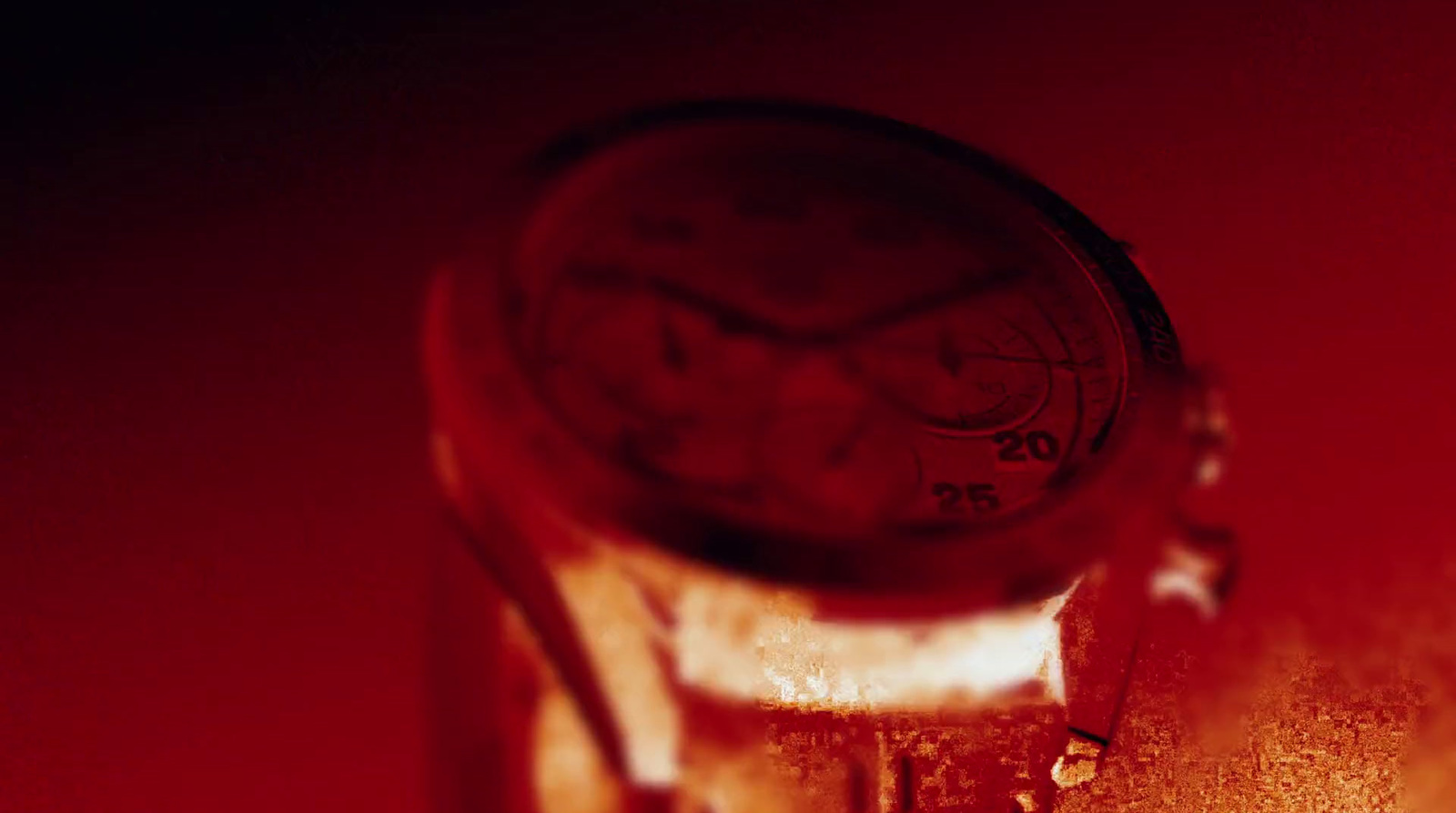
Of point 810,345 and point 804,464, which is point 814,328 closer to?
point 810,345

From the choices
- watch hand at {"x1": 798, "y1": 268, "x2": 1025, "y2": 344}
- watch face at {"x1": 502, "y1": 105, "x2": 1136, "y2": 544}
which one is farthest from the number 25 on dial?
watch hand at {"x1": 798, "y1": 268, "x2": 1025, "y2": 344}

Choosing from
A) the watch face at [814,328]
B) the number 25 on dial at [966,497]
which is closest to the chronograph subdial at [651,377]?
the watch face at [814,328]

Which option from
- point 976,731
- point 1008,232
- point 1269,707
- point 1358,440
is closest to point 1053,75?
point 1358,440

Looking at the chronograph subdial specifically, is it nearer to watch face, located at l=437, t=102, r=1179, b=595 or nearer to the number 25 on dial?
watch face, located at l=437, t=102, r=1179, b=595

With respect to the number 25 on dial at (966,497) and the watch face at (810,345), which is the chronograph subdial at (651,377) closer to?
the watch face at (810,345)

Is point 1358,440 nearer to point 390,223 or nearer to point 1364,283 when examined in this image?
point 1364,283

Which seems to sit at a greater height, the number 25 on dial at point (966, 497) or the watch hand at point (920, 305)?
the watch hand at point (920, 305)

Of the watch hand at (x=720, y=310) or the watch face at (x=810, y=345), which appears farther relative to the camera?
the watch hand at (x=720, y=310)
